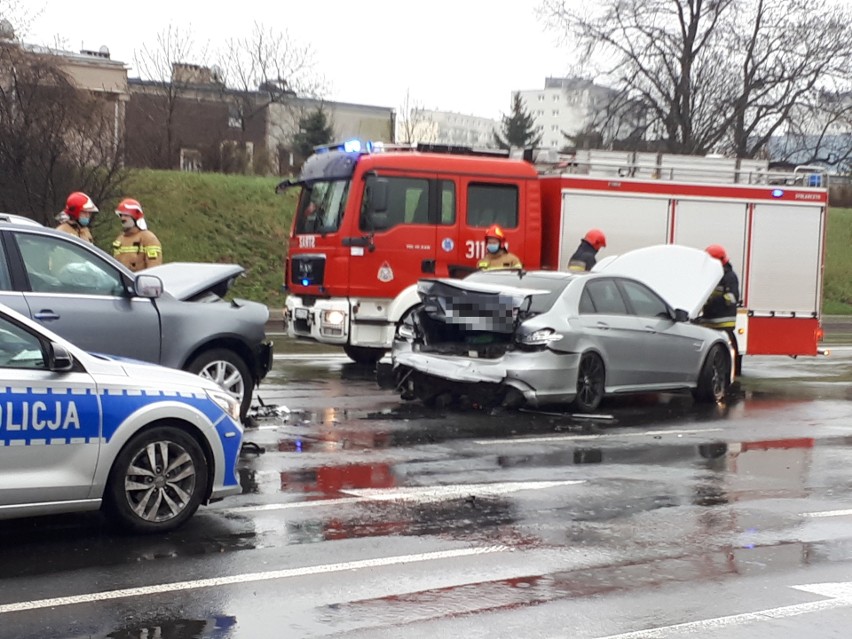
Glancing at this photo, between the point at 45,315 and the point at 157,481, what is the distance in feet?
8.73

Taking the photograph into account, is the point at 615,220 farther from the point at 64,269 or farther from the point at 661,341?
the point at 64,269

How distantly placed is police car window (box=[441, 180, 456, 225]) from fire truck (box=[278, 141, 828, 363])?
0.01m

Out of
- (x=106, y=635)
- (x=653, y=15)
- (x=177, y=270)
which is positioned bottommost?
(x=106, y=635)

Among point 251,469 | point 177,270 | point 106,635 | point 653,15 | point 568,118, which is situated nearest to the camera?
point 106,635

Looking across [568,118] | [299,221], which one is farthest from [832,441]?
[568,118]

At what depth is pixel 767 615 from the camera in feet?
19.5

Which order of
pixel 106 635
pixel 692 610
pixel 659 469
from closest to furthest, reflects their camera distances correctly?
pixel 106 635, pixel 692 610, pixel 659 469

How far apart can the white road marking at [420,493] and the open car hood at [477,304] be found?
10.6ft

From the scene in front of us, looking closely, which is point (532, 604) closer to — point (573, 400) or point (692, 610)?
point (692, 610)

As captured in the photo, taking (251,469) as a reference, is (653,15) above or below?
above

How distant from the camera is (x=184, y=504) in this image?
7.22 m

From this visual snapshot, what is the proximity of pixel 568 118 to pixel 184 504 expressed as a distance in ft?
504

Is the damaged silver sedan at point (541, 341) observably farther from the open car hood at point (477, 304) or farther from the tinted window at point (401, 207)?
the tinted window at point (401, 207)

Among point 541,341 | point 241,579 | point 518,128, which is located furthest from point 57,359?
point 518,128
